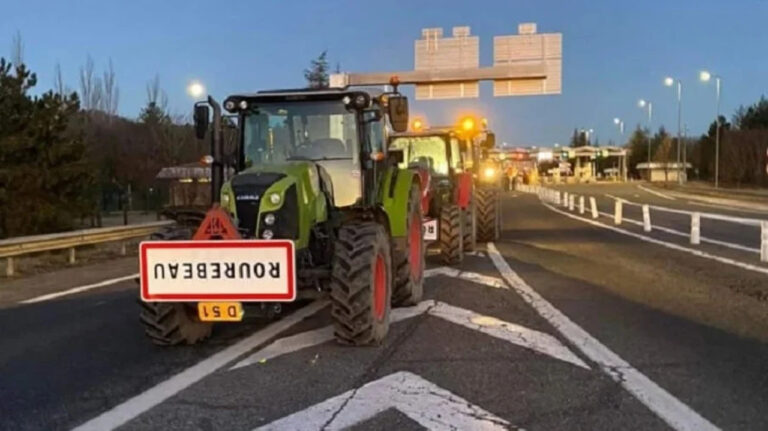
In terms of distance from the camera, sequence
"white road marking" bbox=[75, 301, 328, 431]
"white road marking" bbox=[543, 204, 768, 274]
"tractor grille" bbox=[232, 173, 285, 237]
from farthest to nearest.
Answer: "white road marking" bbox=[543, 204, 768, 274] → "tractor grille" bbox=[232, 173, 285, 237] → "white road marking" bbox=[75, 301, 328, 431]

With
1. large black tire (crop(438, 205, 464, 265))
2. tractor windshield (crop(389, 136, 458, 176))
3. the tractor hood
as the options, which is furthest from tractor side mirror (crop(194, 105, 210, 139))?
tractor windshield (crop(389, 136, 458, 176))

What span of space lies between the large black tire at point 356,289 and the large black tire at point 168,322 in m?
1.43

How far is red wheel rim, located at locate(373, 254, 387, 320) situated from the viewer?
8273 mm

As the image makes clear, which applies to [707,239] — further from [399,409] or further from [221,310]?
[399,409]

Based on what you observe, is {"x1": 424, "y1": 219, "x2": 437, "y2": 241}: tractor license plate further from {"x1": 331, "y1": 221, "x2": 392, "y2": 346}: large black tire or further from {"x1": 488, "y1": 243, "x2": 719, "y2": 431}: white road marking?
{"x1": 331, "y1": 221, "x2": 392, "y2": 346}: large black tire

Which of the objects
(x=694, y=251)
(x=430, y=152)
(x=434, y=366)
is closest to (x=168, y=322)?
(x=434, y=366)

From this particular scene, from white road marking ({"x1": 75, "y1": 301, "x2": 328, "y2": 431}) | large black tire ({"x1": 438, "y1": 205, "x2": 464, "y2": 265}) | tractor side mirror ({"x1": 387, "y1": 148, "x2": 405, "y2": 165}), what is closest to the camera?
white road marking ({"x1": 75, "y1": 301, "x2": 328, "y2": 431})

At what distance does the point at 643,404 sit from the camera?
242 inches

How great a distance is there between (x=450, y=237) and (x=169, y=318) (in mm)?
8223

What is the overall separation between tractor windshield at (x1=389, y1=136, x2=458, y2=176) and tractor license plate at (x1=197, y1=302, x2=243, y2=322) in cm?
1032

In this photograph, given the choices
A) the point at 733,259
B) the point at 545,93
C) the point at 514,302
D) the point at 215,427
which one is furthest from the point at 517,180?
the point at 215,427

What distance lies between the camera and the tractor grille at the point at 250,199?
319 inches

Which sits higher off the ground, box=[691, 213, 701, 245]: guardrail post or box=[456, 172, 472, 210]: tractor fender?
box=[456, 172, 472, 210]: tractor fender

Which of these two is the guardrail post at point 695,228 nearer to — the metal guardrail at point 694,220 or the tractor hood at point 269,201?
the metal guardrail at point 694,220
